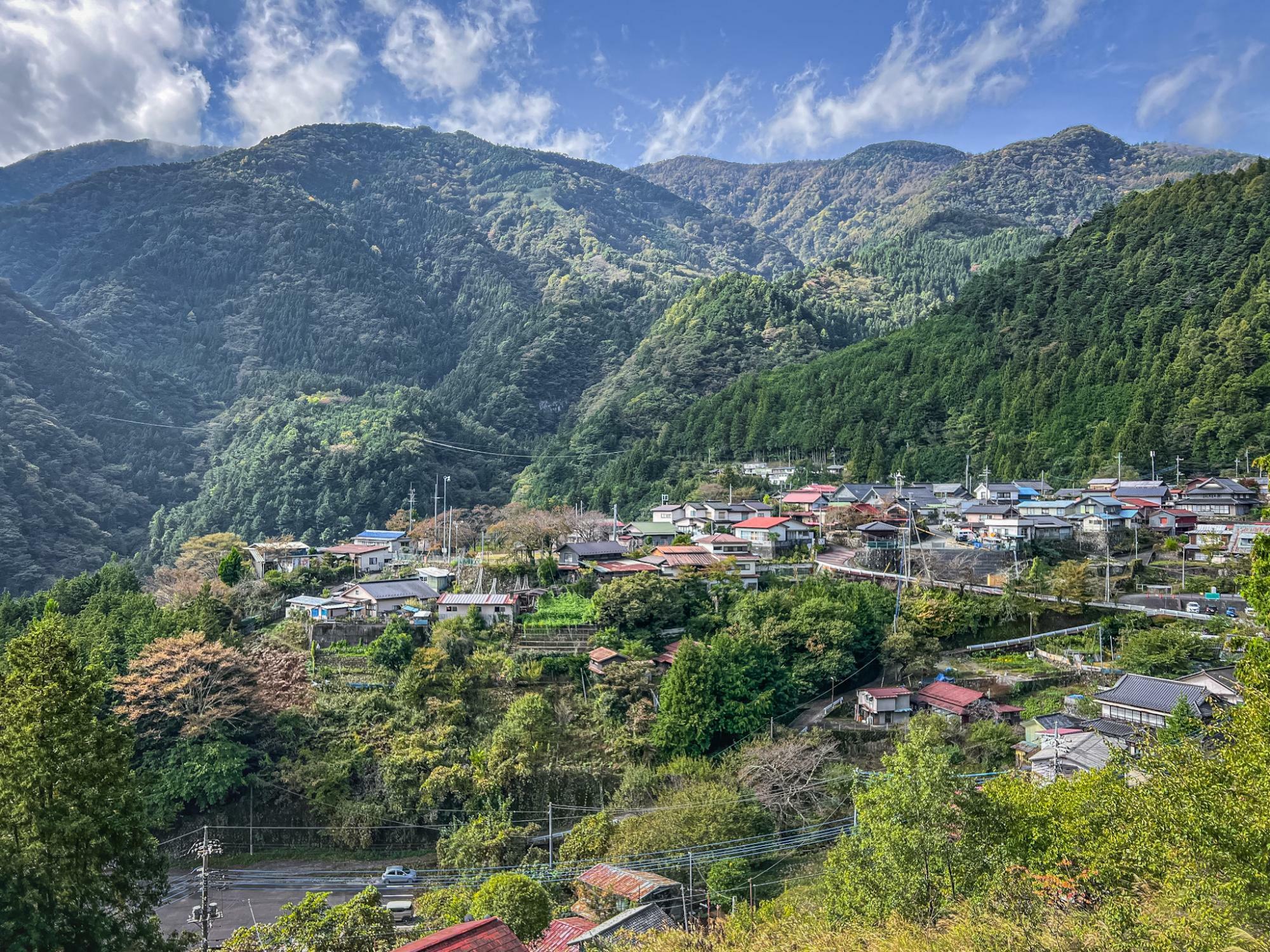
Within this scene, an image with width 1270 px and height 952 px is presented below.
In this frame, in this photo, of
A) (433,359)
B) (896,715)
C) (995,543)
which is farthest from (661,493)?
(433,359)

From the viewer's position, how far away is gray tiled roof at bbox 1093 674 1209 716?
835 inches

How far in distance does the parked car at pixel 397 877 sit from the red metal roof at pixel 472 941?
1086 centimetres

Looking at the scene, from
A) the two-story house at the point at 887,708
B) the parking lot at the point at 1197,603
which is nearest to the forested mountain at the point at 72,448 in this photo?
the two-story house at the point at 887,708

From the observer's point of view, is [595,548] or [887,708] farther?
[595,548]

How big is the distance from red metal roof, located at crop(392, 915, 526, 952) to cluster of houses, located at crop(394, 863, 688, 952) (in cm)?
246

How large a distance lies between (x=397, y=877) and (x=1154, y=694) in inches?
847

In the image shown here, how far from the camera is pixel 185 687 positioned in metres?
23.1

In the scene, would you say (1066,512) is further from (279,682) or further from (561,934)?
(279,682)

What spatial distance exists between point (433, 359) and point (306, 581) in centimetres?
9163

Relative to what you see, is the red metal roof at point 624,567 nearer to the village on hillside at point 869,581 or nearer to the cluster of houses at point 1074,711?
the village on hillside at point 869,581

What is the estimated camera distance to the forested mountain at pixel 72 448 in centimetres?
5706

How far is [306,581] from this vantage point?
107 feet

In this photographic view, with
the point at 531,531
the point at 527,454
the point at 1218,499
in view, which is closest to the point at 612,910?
the point at 531,531

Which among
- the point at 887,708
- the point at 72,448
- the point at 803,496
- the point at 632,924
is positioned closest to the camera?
the point at 632,924
